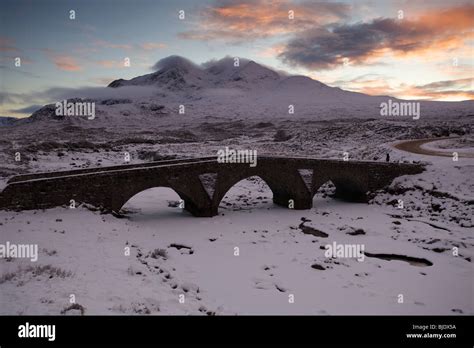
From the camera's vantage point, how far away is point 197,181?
26203 mm

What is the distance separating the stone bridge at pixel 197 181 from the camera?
806 inches

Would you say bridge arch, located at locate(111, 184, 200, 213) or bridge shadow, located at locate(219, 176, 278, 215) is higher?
bridge arch, located at locate(111, 184, 200, 213)

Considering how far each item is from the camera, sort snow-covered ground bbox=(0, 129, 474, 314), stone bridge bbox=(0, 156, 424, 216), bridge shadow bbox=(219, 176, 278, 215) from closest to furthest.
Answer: snow-covered ground bbox=(0, 129, 474, 314) → stone bridge bbox=(0, 156, 424, 216) → bridge shadow bbox=(219, 176, 278, 215)

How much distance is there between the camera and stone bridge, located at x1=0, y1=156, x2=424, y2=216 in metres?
20.5

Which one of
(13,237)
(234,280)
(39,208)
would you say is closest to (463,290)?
(234,280)

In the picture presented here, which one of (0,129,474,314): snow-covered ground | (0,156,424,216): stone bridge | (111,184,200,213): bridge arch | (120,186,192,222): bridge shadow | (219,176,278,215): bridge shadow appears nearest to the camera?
(0,129,474,314): snow-covered ground

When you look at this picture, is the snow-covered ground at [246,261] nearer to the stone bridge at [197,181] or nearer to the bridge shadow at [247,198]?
the bridge shadow at [247,198]

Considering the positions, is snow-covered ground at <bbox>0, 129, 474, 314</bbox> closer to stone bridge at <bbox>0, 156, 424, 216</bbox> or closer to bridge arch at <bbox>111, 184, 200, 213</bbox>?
bridge arch at <bbox>111, 184, 200, 213</bbox>

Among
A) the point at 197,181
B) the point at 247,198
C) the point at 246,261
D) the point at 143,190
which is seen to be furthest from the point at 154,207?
the point at 246,261

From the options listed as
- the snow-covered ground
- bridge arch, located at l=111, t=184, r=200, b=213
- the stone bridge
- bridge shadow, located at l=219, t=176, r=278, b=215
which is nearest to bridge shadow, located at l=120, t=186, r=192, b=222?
the snow-covered ground

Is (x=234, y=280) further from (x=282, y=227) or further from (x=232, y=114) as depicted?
(x=232, y=114)

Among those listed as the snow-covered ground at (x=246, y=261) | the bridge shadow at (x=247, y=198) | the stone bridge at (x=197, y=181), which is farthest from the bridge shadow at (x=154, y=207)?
the bridge shadow at (x=247, y=198)

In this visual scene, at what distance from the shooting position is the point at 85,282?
489 inches

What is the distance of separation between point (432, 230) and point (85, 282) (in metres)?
21.1
